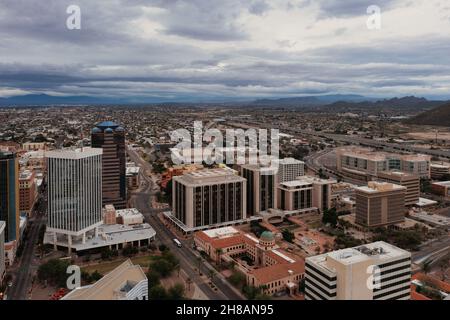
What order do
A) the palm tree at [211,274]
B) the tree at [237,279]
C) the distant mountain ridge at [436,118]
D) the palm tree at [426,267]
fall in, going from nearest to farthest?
the tree at [237,279]
the palm tree at [211,274]
the palm tree at [426,267]
the distant mountain ridge at [436,118]

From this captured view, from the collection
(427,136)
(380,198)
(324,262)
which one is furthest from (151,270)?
(427,136)

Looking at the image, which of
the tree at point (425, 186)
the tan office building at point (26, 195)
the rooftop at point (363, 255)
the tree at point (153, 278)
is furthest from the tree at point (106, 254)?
the tree at point (425, 186)

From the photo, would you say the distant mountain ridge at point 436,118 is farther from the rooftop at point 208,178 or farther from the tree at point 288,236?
the tree at point 288,236

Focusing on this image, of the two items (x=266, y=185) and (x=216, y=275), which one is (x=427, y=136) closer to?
(x=266, y=185)

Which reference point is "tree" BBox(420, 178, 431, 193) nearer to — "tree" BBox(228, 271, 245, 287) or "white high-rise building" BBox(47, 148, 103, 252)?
"tree" BBox(228, 271, 245, 287)

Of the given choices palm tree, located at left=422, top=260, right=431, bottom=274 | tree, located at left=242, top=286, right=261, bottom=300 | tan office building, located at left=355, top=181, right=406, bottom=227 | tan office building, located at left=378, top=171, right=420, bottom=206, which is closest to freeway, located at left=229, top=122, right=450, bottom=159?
tan office building, located at left=378, top=171, right=420, bottom=206
